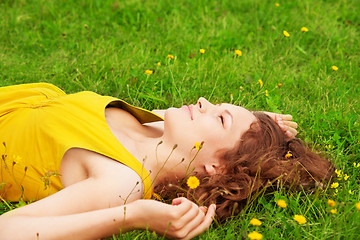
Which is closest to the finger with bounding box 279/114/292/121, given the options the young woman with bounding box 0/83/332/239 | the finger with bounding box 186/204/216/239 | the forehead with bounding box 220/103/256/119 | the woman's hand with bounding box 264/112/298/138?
the woman's hand with bounding box 264/112/298/138

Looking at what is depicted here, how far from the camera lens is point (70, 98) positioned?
265 centimetres

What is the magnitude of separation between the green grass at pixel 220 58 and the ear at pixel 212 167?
0.90 feet

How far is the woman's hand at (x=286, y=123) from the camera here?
290cm

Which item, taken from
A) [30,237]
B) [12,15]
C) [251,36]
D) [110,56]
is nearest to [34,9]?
[12,15]

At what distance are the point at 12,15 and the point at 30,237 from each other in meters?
3.00

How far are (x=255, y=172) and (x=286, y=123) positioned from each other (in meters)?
0.61

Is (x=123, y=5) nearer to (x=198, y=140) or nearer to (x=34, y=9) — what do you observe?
(x=34, y=9)

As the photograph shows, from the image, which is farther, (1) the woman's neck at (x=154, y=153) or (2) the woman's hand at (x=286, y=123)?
(2) the woman's hand at (x=286, y=123)

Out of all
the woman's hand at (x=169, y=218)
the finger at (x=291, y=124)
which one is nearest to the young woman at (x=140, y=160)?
the woman's hand at (x=169, y=218)

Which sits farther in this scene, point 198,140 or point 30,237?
point 198,140

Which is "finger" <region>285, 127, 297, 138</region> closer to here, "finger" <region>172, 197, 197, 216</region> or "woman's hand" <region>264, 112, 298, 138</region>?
"woman's hand" <region>264, 112, 298, 138</region>

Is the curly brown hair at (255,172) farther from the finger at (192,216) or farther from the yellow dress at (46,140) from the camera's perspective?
the yellow dress at (46,140)

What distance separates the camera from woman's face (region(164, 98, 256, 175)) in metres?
2.45

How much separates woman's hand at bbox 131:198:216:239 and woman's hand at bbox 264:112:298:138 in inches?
41.2
